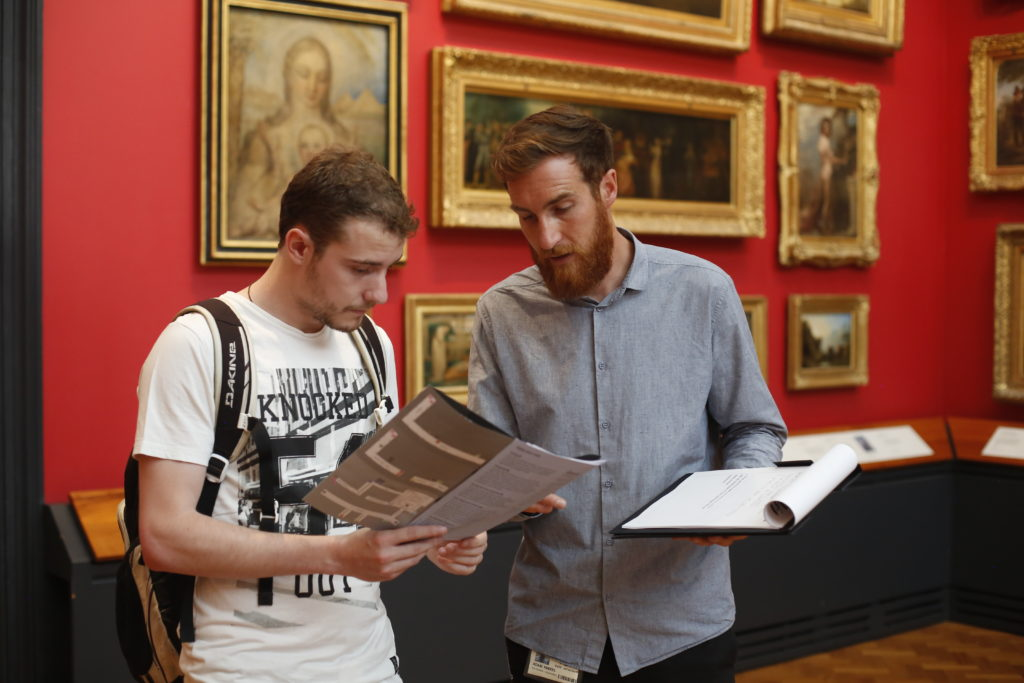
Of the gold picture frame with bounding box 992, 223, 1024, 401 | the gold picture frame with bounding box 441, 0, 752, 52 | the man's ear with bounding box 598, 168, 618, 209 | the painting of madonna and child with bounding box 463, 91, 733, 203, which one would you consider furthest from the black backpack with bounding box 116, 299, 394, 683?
the gold picture frame with bounding box 992, 223, 1024, 401

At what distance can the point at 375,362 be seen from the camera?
2609mm

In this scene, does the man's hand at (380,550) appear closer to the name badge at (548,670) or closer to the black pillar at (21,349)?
the name badge at (548,670)

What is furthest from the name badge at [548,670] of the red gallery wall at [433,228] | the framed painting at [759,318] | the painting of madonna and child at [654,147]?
the framed painting at [759,318]

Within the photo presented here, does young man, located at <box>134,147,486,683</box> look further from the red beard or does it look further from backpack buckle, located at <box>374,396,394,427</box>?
the red beard

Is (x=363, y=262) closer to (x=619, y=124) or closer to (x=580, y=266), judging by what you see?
(x=580, y=266)

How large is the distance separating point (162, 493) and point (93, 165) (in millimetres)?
2825

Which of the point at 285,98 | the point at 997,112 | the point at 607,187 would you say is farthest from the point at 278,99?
the point at 997,112

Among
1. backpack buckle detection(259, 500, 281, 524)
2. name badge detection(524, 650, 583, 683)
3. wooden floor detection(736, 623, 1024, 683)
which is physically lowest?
wooden floor detection(736, 623, 1024, 683)

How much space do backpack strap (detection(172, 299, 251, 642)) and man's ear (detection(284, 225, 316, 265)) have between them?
0.23 m

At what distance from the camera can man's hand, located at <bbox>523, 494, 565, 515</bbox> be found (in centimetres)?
265

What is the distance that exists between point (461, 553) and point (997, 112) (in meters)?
6.12

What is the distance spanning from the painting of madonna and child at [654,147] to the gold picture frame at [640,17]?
409 mm

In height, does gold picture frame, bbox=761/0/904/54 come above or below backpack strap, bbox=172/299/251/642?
above

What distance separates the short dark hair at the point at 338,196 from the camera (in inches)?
94.3
